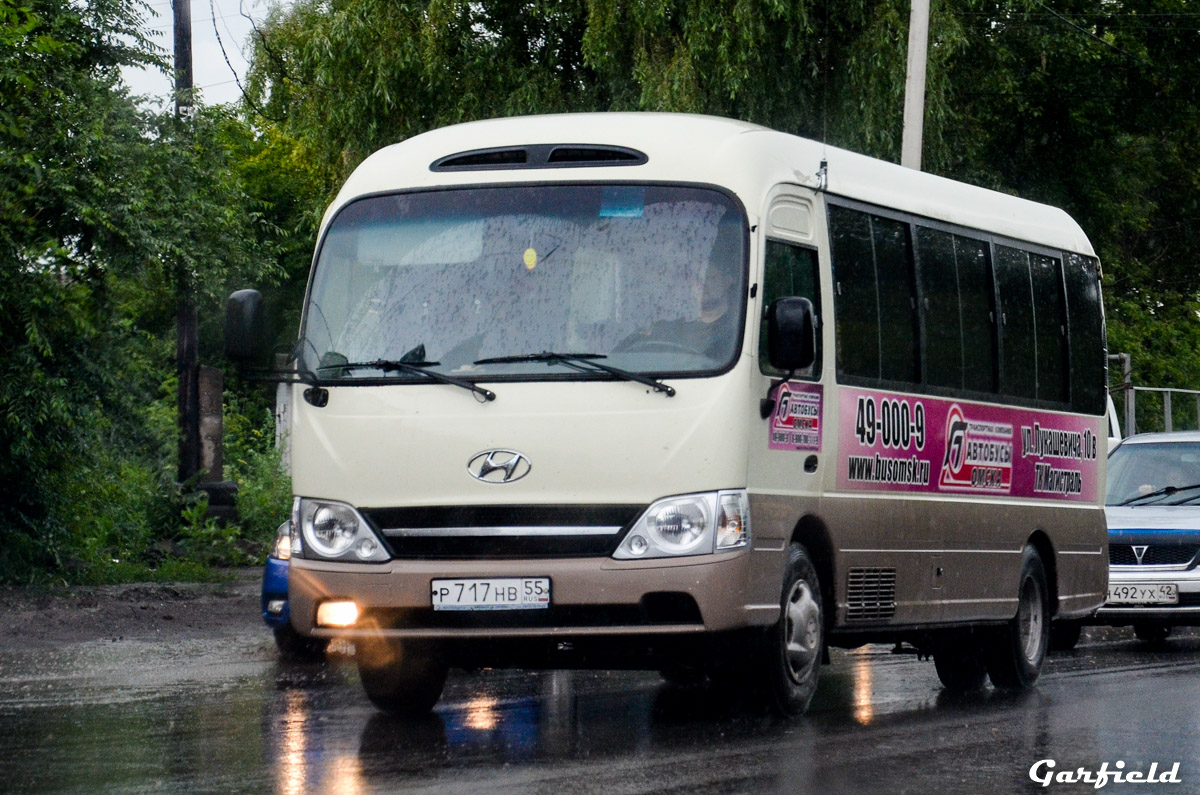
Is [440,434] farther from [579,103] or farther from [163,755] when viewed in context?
[579,103]

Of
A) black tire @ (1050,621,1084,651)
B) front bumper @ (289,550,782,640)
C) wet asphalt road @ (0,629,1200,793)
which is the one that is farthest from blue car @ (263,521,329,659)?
black tire @ (1050,621,1084,651)

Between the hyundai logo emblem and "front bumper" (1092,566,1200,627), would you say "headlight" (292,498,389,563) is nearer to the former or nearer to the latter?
the hyundai logo emblem

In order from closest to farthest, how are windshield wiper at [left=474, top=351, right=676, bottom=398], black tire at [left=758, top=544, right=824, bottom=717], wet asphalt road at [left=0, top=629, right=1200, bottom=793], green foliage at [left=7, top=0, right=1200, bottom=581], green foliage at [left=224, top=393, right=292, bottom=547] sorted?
wet asphalt road at [left=0, top=629, right=1200, bottom=793] → windshield wiper at [left=474, top=351, right=676, bottom=398] → black tire at [left=758, top=544, right=824, bottom=717] → green foliage at [left=7, top=0, right=1200, bottom=581] → green foliage at [left=224, top=393, right=292, bottom=547]

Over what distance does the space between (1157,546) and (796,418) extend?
7.12 m

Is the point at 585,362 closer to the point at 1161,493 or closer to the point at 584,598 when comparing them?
the point at 584,598

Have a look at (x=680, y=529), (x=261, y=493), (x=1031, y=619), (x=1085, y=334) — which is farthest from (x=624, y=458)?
(x=261, y=493)

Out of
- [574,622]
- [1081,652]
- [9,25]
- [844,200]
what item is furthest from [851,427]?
[9,25]

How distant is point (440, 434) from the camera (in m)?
9.10

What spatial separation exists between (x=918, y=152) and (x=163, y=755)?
14904mm

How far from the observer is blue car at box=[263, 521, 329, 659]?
1380cm

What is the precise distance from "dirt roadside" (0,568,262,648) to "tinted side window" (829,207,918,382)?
7.31m

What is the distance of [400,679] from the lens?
1014 centimetres

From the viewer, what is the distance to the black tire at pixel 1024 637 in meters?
12.5

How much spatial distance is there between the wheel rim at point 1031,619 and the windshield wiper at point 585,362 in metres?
4.58
